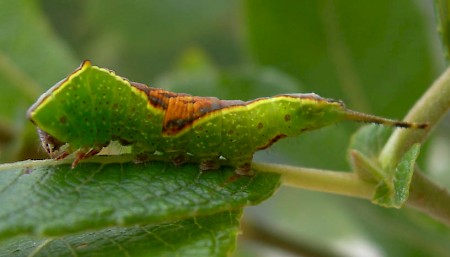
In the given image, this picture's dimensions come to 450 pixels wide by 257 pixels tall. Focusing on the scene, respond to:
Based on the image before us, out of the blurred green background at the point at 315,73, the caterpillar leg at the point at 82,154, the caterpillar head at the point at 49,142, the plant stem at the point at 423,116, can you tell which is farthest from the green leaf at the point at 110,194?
the blurred green background at the point at 315,73

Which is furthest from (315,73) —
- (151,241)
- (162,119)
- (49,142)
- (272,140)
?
(151,241)

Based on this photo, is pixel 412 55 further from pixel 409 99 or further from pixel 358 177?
pixel 358 177

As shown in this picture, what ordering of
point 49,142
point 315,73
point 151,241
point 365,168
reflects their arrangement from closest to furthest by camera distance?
1. point 151,241
2. point 365,168
3. point 49,142
4. point 315,73

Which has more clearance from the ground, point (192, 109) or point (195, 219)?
point (192, 109)

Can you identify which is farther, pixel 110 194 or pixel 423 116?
pixel 423 116

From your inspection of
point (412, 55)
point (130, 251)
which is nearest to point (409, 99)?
point (412, 55)

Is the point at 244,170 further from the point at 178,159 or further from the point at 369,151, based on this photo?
the point at 369,151
